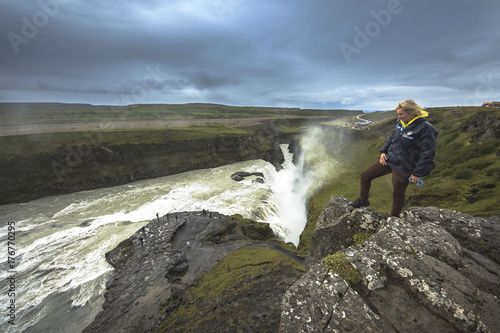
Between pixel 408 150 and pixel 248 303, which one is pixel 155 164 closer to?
pixel 248 303

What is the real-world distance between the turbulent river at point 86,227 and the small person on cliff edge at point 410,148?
2213cm

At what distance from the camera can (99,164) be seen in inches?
1797

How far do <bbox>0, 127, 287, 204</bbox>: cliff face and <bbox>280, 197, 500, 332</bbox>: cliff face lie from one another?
51.4m

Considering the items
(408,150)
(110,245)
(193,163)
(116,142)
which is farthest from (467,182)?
(116,142)

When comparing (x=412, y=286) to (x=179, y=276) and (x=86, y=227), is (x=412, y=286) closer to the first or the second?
(x=179, y=276)

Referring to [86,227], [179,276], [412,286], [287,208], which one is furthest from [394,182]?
[86,227]

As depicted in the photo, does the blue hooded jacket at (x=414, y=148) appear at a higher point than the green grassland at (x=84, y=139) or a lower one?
higher

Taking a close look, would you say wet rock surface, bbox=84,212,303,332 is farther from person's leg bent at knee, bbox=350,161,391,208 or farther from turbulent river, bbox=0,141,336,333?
person's leg bent at knee, bbox=350,161,391,208

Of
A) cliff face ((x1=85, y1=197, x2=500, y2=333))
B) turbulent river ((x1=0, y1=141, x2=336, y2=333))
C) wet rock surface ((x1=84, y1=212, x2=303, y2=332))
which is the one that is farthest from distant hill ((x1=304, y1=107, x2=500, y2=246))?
turbulent river ((x1=0, y1=141, x2=336, y2=333))

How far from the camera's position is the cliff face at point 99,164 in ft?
121

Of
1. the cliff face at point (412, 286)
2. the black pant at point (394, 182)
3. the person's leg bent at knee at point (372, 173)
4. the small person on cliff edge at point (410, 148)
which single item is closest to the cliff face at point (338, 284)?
the cliff face at point (412, 286)

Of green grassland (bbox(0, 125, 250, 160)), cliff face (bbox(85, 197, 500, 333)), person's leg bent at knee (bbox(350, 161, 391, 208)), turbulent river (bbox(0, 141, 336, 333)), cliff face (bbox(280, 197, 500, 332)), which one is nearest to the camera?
cliff face (bbox(280, 197, 500, 332))

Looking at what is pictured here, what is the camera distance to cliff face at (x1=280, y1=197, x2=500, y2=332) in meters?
4.81

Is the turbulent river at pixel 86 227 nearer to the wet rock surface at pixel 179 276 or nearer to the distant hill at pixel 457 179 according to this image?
the wet rock surface at pixel 179 276
